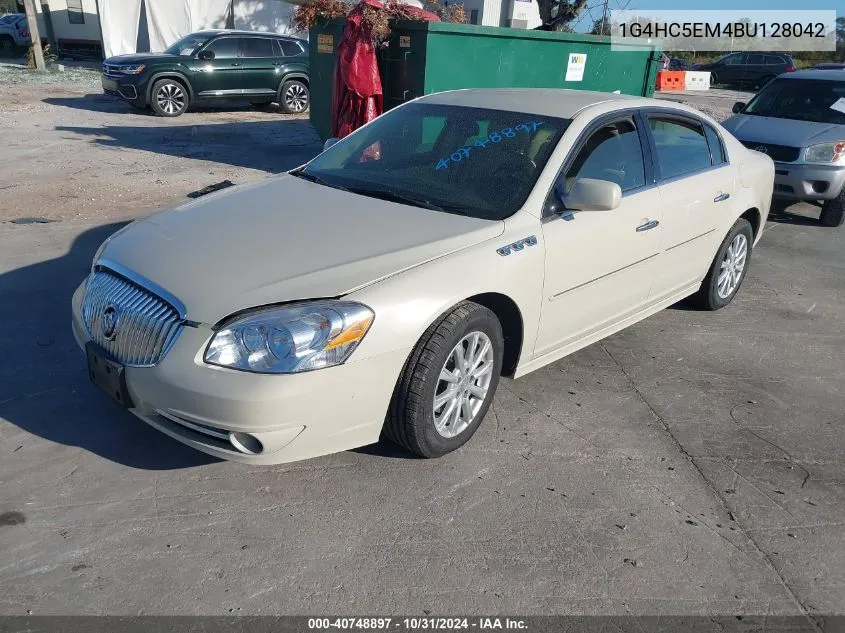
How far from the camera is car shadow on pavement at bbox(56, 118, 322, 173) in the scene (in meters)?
10.9

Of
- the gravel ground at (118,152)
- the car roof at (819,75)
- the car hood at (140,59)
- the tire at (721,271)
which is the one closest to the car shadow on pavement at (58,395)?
the gravel ground at (118,152)

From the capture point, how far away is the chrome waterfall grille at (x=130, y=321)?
3.00 m

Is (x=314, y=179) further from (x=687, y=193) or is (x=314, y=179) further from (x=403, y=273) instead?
(x=687, y=193)

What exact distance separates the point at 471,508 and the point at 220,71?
44.9ft

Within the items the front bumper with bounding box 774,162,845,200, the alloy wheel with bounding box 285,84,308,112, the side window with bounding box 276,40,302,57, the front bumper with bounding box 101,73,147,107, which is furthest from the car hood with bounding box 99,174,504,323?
the side window with bounding box 276,40,302,57

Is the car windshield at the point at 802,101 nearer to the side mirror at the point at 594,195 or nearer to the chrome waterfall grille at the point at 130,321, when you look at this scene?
the side mirror at the point at 594,195

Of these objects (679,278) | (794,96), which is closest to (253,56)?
(794,96)

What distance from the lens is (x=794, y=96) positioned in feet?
30.5

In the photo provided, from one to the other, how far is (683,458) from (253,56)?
45.5 ft

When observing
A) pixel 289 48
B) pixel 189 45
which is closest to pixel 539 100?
pixel 189 45

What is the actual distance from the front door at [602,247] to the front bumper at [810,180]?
472 centimetres

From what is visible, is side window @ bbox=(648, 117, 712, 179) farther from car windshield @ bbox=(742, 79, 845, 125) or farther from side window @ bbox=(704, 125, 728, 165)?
car windshield @ bbox=(742, 79, 845, 125)

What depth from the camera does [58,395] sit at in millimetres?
3883

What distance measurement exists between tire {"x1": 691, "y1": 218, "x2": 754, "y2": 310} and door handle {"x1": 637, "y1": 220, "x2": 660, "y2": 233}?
1.16 meters
